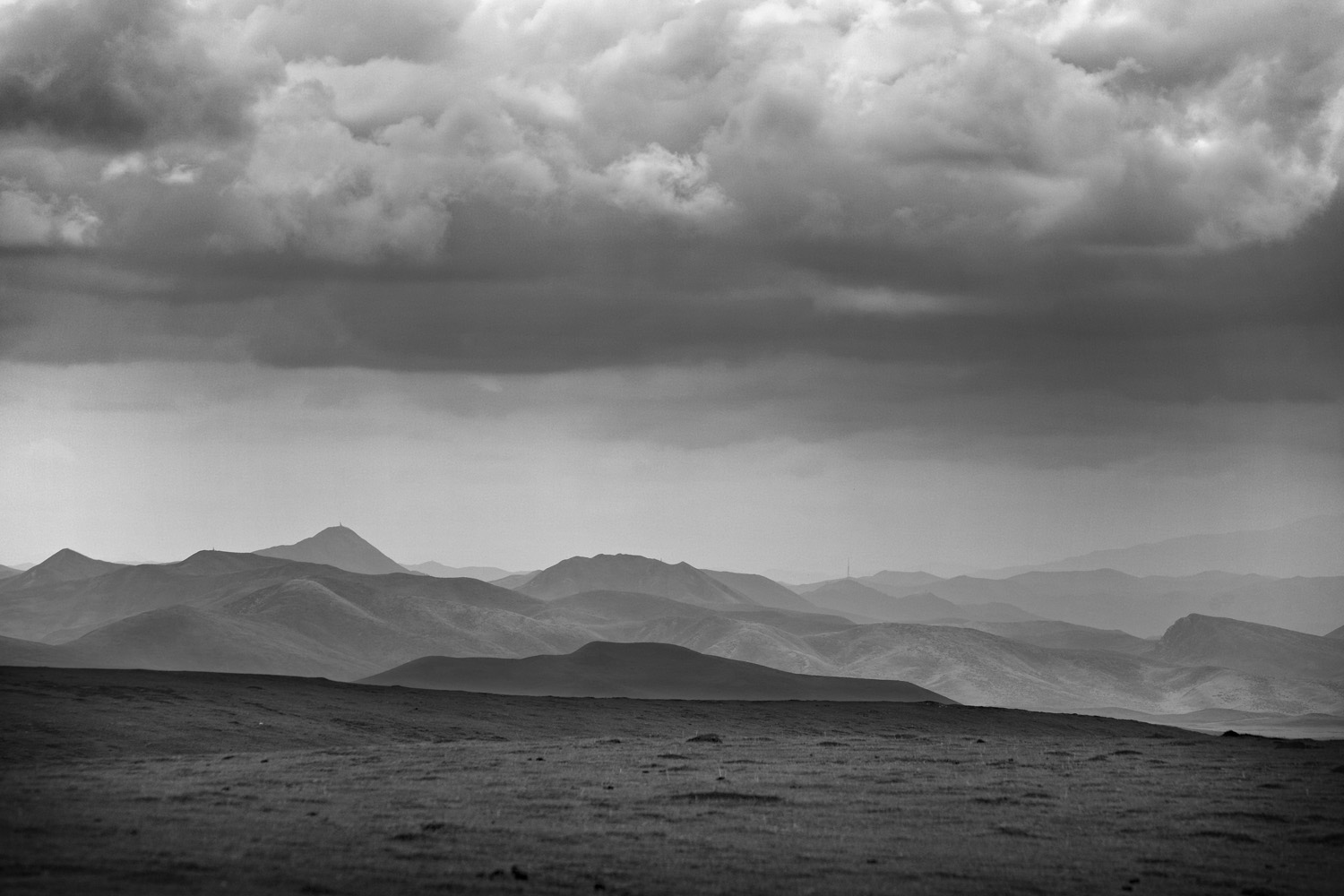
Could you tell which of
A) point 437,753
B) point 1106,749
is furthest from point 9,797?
point 1106,749

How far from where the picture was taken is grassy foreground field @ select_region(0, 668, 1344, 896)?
124 ft

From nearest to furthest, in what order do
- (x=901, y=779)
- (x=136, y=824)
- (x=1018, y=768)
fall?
(x=136, y=824) → (x=901, y=779) → (x=1018, y=768)

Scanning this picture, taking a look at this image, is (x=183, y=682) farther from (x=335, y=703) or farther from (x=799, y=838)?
(x=799, y=838)

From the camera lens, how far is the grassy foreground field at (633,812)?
3775cm

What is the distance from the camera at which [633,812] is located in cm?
5278

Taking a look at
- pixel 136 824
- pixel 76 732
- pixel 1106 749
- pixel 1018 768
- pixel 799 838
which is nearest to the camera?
pixel 136 824

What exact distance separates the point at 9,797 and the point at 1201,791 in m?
51.6

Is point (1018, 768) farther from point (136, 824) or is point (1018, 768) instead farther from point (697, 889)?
point (136, 824)

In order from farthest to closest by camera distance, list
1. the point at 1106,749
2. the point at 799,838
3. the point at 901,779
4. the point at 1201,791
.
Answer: the point at 1106,749
the point at 901,779
the point at 1201,791
the point at 799,838

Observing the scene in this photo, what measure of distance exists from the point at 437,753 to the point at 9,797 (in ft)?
106

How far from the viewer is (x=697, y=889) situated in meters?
36.8

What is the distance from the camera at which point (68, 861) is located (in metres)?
35.3

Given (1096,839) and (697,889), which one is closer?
(697,889)

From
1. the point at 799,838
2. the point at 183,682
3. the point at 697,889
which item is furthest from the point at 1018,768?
the point at 183,682
